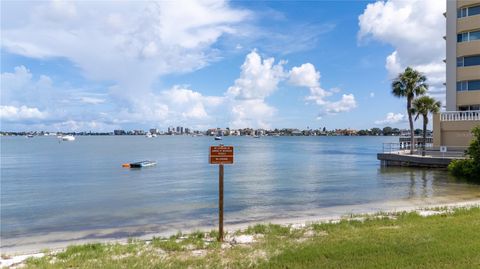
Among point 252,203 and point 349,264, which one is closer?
point 349,264

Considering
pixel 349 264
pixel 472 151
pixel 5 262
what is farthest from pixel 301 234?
pixel 472 151

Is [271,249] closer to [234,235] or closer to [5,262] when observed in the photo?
[234,235]

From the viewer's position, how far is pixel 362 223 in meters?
12.0

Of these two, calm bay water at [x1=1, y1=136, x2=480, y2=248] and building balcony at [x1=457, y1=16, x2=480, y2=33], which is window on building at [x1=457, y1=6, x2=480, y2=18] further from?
calm bay water at [x1=1, y1=136, x2=480, y2=248]

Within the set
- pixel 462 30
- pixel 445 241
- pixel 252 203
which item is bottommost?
pixel 252 203

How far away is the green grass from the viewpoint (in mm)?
7898

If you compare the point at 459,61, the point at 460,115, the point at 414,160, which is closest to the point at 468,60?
the point at 459,61

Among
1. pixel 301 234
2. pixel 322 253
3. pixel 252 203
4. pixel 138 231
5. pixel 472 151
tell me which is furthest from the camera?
pixel 472 151

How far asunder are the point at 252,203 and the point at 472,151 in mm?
18428

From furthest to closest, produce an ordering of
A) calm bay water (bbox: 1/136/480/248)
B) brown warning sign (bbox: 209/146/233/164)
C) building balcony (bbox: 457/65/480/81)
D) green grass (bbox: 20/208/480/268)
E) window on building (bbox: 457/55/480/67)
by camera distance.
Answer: window on building (bbox: 457/55/480/67)
building balcony (bbox: 457/65/480/81)
calm bay water (bbox: 1/136/480/248)
brown warning sign (bbox: 209/146/233/164)
green grass (bbox: 20/208/480/268)

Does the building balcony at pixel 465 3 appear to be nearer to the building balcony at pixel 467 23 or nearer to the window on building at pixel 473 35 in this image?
the building balcony at pixel 467 23

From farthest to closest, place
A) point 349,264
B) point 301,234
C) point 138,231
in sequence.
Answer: point 138,231 < point 301,234 < point 349,264

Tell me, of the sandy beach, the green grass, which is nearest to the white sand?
the sandy beach

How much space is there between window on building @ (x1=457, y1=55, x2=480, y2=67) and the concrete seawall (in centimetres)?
1259
